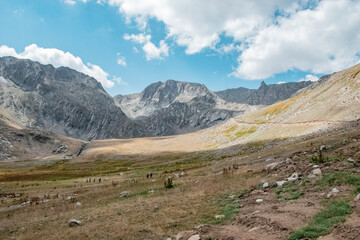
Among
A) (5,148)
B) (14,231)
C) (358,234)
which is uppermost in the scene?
(5,148)

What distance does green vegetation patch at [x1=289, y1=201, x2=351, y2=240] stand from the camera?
31.8 feet

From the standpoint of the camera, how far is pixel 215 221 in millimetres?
14750

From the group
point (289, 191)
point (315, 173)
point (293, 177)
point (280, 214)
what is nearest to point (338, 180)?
point (315, 173)

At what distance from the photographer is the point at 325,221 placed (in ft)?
35.1

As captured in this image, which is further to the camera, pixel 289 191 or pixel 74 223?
pixel 74 223

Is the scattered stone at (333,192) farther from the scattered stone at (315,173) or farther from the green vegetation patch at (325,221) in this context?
the scattered stone at (315,173)

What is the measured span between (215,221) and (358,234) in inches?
307

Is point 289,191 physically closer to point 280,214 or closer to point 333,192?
point 333,192

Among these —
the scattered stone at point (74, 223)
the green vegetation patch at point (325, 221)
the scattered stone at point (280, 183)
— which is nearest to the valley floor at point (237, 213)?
the green vegetation patch at point (325, 221)

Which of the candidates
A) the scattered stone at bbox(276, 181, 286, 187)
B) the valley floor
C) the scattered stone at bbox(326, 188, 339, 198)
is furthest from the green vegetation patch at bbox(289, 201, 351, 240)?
the scattered stone at bbox(276, 181, 286, 187)

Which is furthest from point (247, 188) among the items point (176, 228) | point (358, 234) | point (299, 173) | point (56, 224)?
point (56, 224)

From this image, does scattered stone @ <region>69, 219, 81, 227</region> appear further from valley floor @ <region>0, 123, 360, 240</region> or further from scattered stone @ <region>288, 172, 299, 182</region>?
scattered stone @ <region>288, 172, 299, 182</region>

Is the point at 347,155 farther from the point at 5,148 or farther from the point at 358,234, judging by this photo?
the point at 5,148

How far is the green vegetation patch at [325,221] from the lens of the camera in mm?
9680
